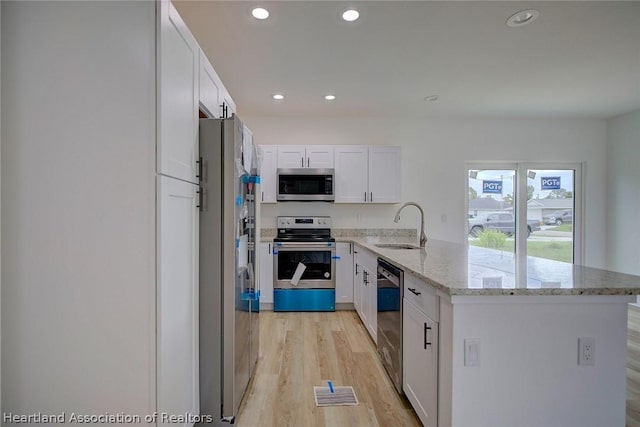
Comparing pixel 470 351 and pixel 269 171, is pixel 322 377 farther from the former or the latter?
pixel 269 171

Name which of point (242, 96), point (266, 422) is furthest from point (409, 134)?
point (266, 422)

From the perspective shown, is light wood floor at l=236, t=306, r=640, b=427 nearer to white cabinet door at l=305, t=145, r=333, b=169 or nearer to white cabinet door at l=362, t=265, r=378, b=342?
white cabinet door at l=362, t=265, r=378, b=342

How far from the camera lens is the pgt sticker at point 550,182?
15.3 ft

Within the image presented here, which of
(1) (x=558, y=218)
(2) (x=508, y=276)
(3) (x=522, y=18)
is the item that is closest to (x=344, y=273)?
(2) (x=508, y=276)

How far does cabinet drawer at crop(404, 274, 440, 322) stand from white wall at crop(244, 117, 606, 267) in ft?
8.81

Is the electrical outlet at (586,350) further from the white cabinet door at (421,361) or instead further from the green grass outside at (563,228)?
the green grass outside at (563,228)

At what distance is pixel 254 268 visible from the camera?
7.51 ft

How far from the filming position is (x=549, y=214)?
4.67 m

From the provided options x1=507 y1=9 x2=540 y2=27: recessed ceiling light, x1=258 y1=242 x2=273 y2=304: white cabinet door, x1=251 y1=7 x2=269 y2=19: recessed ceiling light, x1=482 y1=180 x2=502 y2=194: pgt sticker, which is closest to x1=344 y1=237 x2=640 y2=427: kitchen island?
x1=507 y1=9 x2=540 y2=27: recessed ceiling light

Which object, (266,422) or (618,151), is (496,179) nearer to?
(618,151)

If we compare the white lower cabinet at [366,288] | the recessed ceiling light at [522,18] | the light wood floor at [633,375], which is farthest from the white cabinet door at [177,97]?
the light wood floor at [633,375]

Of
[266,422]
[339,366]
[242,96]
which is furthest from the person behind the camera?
[242,96]

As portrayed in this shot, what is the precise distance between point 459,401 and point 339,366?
4.23 ft

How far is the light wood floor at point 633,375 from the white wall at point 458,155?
67.8 inches
